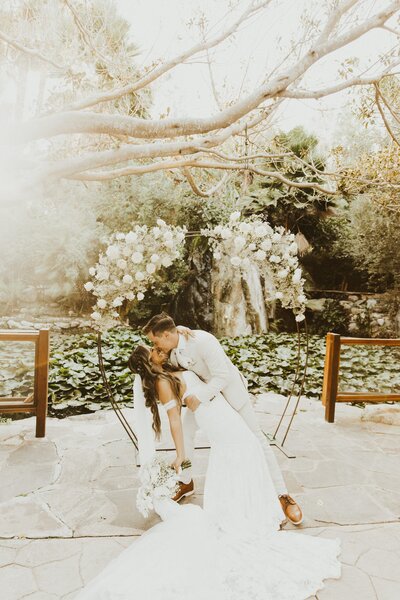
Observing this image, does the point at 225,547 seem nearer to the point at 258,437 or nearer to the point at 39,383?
the point at 258,437

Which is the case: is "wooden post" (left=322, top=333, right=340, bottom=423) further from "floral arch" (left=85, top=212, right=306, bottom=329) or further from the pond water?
the pond water

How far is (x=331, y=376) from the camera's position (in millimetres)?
6516

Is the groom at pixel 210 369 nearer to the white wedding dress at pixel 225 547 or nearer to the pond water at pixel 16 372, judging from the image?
the white wedding dress at pixel 225 547

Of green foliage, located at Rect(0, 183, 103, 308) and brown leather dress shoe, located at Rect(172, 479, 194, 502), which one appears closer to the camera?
brown leather dress shoe, located at Rect(172, 479, 194, 502)

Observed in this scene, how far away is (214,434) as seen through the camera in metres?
3.84

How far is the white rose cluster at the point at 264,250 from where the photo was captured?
4.73 meters

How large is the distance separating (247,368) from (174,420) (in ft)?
19.4

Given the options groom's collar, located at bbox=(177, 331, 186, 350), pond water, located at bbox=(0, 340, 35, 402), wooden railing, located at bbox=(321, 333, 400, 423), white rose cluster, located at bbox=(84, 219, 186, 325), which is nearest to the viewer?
groom's collar, located at bbox=(177, 331, 186, 350)

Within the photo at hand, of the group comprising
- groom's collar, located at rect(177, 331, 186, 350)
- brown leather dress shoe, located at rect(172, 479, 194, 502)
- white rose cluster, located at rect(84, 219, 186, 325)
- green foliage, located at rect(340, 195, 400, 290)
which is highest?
green foliage, located at rect(340, 195, 400, 290)

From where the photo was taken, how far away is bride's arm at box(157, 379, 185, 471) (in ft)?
12.8

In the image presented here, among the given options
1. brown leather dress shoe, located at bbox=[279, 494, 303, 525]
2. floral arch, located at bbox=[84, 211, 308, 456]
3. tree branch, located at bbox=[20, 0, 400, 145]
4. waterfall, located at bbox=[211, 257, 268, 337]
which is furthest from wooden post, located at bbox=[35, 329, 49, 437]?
waterfall, located at bbox=[211, 257, 268, 337]

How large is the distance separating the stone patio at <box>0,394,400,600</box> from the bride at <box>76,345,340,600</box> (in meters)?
0.28

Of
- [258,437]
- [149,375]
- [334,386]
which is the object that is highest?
[149,375]

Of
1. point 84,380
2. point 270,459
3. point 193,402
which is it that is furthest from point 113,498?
point 84,380
